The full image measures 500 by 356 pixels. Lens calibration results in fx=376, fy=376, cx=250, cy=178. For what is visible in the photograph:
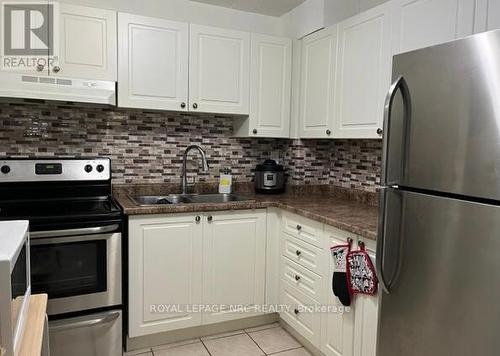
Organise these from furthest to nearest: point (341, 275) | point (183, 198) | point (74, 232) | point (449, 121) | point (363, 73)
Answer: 1. point (183, 198)
2. point (363, 73)
3. point (74, 232)
4. point (341, 275)
5. point (449, 121)

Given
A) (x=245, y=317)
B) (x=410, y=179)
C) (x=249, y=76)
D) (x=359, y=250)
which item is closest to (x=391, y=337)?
(x=359, y=250)

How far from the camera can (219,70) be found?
2.63 meters

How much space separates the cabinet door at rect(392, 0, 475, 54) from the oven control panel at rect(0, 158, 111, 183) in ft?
6.26

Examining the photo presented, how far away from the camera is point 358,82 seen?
226 cm

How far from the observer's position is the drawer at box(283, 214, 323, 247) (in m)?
2.14

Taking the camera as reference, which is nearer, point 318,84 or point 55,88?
point 55,88

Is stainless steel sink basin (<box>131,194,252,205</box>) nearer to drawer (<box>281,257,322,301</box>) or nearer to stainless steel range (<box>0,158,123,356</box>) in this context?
stainless steel range (<box>0,158,123,356</box>)

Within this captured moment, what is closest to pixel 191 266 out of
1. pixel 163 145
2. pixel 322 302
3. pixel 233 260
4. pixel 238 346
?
pixel 233 260

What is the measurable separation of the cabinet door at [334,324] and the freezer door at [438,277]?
38 cm

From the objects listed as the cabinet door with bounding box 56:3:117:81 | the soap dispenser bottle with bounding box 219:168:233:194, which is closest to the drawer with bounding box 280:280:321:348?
the soap dispenser bottle with bounding box 219:168:233:194

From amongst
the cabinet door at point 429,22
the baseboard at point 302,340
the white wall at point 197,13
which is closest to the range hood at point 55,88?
the white wall at point 197,13

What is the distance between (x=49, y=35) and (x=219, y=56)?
1.05 m

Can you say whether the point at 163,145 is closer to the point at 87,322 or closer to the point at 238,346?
the point at 87,322

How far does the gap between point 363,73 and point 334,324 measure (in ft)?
4.70
